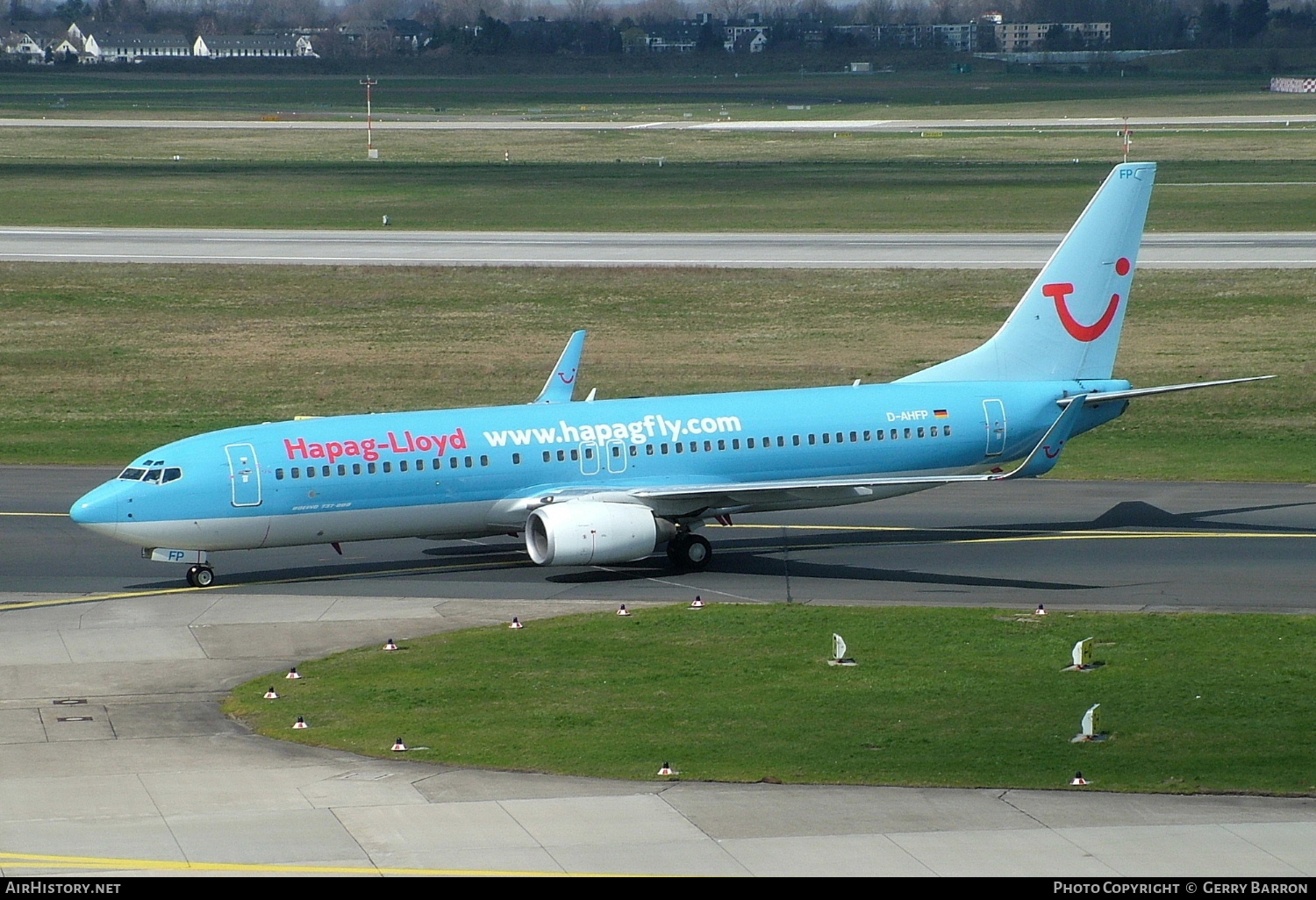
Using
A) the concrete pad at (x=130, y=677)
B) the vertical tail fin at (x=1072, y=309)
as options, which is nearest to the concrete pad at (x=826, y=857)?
the concrete pad at (x=130, y=677)

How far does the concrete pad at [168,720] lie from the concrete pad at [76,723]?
0.18m

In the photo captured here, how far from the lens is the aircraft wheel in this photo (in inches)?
1720

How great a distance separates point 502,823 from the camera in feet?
83.6

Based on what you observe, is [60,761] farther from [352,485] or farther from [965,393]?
[965,393]

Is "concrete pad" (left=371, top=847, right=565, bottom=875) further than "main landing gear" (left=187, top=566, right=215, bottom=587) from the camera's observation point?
No

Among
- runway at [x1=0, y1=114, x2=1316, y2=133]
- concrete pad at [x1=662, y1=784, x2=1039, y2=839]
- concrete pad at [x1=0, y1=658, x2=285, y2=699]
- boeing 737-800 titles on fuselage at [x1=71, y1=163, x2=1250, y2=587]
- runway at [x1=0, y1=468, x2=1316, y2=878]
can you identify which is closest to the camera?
runway at [x1=0, y1=468, x2=1316, y2=878]

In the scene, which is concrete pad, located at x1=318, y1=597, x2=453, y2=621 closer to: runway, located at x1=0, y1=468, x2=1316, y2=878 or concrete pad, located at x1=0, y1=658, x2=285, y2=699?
runway, located at x1=0, y1=468, x2=1316, y2=878

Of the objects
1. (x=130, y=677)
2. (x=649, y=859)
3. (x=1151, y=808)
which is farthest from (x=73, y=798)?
(x=1151, y=808)

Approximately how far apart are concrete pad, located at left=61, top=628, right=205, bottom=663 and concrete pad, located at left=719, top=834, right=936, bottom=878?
51.5 ft

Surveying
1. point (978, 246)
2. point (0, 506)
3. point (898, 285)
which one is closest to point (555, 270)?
point (898, 285)

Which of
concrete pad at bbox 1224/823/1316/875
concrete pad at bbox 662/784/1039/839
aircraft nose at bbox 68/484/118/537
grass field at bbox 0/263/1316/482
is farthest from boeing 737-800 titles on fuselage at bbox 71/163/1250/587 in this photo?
concrete pad at bbox 1224/823/1316/875

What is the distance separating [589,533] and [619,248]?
59247 millimetres

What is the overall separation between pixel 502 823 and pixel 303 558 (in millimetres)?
20963

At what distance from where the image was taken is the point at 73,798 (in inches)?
1061
